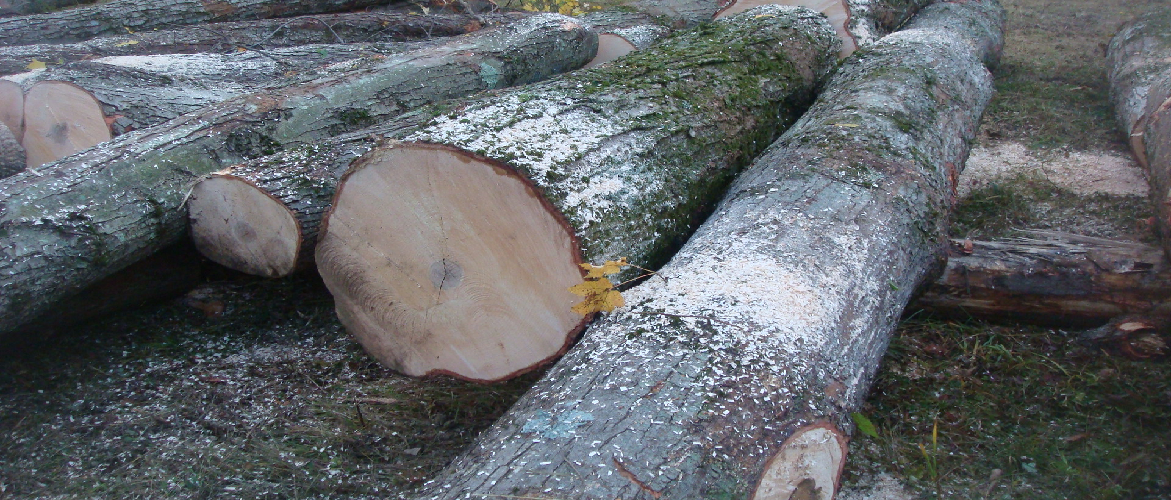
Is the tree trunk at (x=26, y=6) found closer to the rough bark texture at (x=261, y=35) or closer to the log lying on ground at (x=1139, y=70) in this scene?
the rough bark texture at (x=261, y=35)

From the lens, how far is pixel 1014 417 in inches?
87.4

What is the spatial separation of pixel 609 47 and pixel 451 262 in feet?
9.66

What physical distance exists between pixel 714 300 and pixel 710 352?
0.21m

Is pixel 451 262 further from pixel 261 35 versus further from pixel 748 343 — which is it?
pixel 261 35

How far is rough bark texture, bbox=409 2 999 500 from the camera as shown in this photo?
1383 mm

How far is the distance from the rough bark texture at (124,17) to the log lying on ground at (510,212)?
373cm

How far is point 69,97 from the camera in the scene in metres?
3.25

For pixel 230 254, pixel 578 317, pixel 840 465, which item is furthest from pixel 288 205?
pixel 840 465

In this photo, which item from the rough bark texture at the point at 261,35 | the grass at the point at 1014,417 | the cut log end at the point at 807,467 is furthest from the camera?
the rough bark texture at the point at 261,35

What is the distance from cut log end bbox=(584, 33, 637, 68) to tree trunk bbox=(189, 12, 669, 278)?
7.30 feet

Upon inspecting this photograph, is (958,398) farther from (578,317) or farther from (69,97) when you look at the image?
(69,97)

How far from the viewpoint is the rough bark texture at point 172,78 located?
3266 millimetres

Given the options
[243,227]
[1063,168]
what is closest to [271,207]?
[243,227]

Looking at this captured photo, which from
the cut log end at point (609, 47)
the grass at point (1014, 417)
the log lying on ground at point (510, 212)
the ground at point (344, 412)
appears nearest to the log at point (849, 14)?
the cut log end at point (609, 47)
